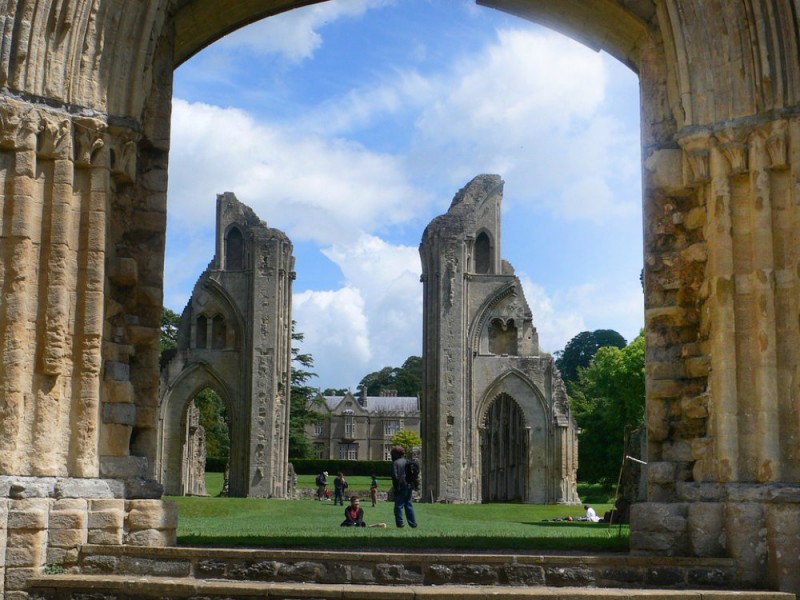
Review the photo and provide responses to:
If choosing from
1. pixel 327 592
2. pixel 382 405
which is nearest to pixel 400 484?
pixel 327 592

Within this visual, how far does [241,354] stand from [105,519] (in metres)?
35.1

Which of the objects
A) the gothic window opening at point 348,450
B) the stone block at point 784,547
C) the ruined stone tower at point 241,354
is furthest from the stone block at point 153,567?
the gothic window opening at point 348,450

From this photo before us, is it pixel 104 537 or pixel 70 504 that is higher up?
pixel 70 504

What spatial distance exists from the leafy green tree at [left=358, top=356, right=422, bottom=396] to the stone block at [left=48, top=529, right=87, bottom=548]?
9943cm

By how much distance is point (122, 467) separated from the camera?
895 cm

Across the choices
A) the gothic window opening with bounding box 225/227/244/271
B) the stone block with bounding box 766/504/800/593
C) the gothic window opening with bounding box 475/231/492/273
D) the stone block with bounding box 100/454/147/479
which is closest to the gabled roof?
the gothic window opening with bounding box 225/227/244/271

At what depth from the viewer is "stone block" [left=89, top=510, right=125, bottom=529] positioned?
855 centimetres

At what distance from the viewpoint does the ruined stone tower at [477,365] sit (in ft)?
134

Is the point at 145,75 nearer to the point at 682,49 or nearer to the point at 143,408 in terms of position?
the point at 143,408

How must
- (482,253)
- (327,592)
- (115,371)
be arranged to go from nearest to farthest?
(327,592) < (115,371) < (482,253)

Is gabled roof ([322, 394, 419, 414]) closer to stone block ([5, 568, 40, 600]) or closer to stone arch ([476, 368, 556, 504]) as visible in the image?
stone arch ([476, 368, 556, 504])

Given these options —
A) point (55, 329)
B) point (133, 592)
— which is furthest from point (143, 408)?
point (133, 592)

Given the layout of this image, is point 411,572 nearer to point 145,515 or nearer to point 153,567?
point 153,567

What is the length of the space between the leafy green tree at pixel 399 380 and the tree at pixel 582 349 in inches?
861
